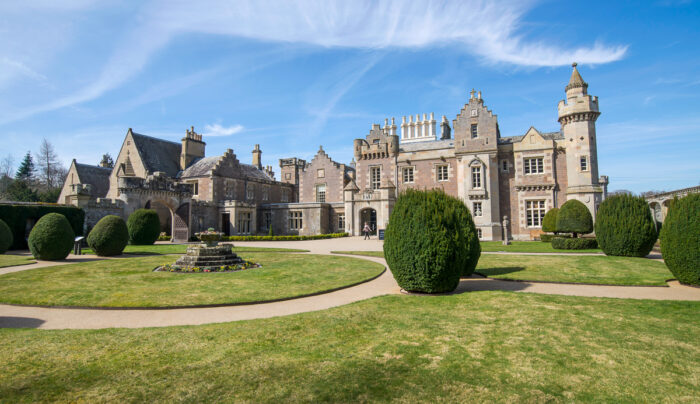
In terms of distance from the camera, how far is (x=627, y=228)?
16672 millimetres

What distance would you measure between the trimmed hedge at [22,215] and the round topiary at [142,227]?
11.0 feet

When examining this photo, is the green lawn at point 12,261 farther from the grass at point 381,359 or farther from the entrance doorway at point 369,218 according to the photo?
the entrance doorway at point 369,218

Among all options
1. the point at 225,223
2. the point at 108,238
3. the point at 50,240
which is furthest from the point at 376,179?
the point at 50,240

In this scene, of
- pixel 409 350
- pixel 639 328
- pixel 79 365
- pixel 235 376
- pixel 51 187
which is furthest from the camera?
pixel 51 187

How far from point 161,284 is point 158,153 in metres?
36.2

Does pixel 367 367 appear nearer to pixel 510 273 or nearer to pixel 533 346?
pixel 533 346

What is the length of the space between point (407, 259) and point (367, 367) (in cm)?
496

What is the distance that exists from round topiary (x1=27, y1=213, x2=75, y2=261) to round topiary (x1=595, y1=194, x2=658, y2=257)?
25579mm

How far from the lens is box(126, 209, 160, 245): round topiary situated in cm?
2667

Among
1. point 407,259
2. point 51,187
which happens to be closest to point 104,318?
point 407,259

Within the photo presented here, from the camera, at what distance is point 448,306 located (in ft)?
27.7

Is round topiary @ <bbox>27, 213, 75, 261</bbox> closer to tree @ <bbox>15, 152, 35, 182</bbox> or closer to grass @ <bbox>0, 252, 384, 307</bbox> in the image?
grass @ <bbox>0, 252, 384, 307</bbox>

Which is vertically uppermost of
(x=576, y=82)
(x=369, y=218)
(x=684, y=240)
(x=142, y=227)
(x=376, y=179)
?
(x=576, y=82)

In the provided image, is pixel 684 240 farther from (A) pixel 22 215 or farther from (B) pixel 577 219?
(A) pixel 22 215
